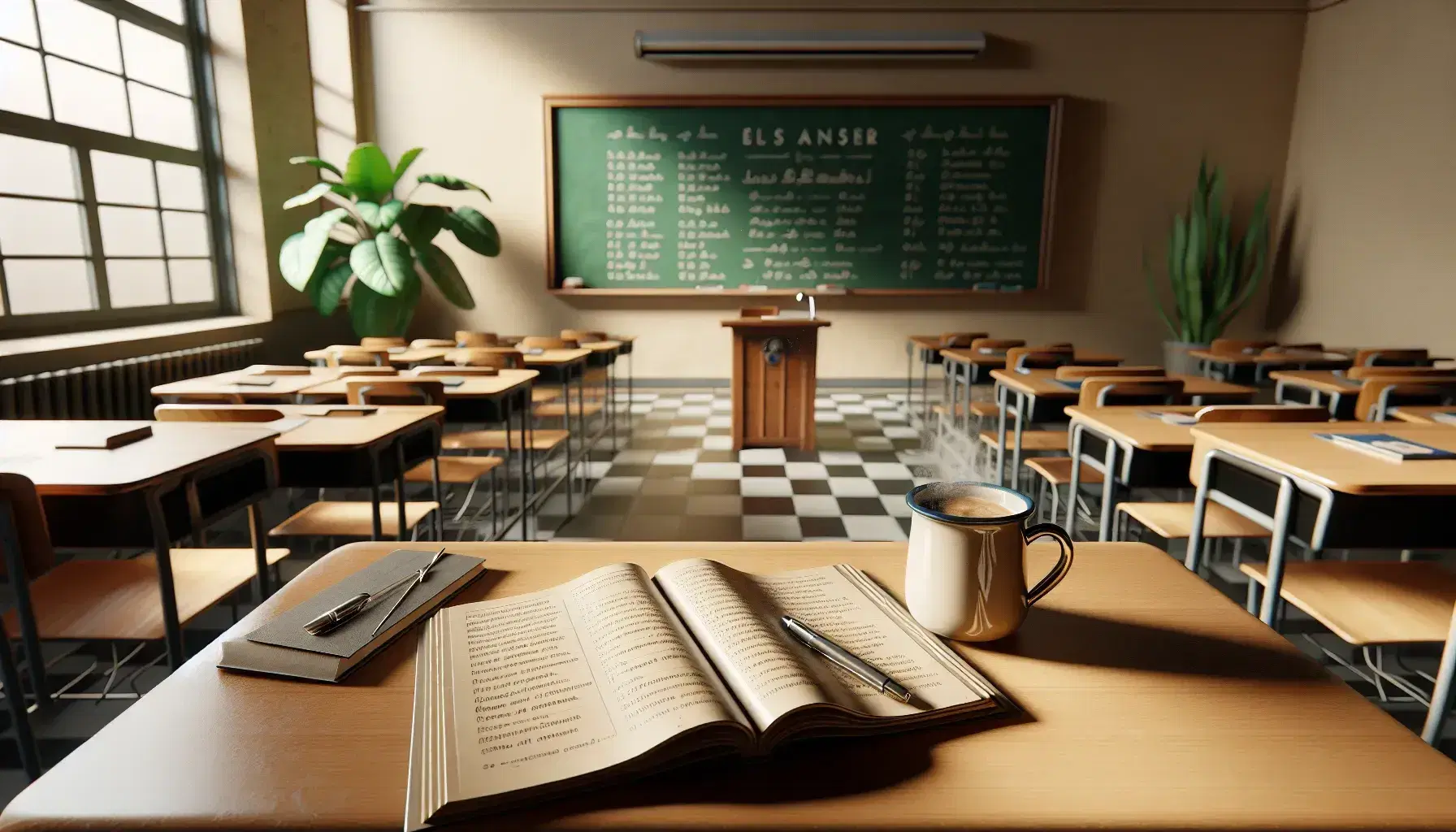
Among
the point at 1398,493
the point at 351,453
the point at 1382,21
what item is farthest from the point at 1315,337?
the point at 351,453

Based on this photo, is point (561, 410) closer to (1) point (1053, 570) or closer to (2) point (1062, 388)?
(2) point (1062, 388)

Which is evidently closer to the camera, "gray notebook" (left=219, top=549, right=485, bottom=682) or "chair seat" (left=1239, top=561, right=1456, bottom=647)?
"gray notebook" (left=219, top=549, right=485, bottom=682)

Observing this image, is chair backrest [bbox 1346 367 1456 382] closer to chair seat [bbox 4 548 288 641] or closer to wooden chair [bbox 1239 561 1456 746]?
wooden chair [bbox 1239 561 1456 746]

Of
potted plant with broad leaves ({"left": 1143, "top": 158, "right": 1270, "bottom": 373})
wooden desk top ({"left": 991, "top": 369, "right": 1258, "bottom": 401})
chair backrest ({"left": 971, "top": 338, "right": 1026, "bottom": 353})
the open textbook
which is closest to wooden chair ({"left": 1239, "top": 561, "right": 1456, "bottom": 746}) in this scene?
wooden desk top ({"left": 991, "top": 369, "right": 1258, "bottom": 401})

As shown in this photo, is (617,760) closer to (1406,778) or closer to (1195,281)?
(1406,778)

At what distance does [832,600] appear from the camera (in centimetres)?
72

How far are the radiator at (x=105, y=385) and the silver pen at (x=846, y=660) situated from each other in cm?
381

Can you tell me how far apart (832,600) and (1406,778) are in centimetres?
40

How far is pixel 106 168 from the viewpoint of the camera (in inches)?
170

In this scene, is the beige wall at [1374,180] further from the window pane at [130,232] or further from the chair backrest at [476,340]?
the window pane at [130,232]

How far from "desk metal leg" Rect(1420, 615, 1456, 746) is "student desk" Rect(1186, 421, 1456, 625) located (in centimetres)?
23

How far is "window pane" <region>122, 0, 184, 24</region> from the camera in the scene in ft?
15.3

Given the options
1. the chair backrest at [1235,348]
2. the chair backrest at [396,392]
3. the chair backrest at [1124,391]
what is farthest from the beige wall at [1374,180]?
the chair backrest at [396,392]

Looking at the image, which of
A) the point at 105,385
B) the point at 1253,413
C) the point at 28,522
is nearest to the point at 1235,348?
the point at 1253,413
